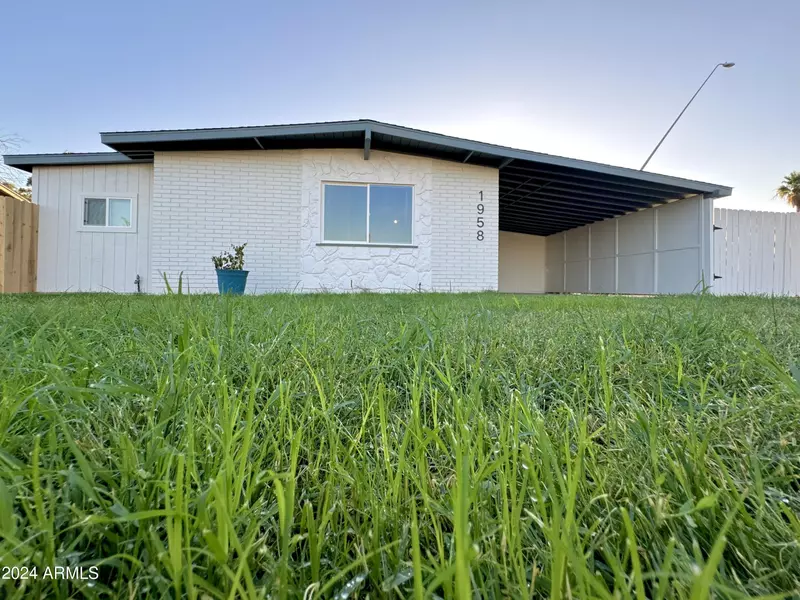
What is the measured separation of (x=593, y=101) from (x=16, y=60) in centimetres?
1637

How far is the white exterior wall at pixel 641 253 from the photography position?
9.18m

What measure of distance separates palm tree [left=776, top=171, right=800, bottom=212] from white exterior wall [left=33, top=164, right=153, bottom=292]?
30.3 metres

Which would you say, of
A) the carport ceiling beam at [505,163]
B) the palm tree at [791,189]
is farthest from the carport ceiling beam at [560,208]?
the palm tree at [791,189]

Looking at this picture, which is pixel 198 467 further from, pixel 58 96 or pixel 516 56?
pixel 58 96

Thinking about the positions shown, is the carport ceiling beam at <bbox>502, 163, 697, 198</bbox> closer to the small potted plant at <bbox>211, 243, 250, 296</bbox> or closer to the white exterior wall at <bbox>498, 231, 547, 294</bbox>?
the small potted plant at <bbox>211, 243, 250, 296</bbox>

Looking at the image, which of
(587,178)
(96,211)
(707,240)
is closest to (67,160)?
(96,211)

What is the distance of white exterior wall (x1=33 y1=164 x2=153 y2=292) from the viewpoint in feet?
24.9

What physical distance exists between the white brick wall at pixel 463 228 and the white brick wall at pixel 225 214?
3112mm

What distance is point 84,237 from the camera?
7695 millimetres

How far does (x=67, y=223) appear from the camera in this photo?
25.1 ft

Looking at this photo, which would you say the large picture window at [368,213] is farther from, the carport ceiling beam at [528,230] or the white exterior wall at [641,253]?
the carport ceiling beam at [528,230]

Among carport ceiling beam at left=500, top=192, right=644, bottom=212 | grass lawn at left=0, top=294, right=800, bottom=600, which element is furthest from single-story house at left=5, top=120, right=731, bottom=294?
grass lawn at left=0, top=294, right=800, bottom=600

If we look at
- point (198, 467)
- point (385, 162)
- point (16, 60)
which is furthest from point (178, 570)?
point (16, 60)

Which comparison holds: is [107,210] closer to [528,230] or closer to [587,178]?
[587,178]
